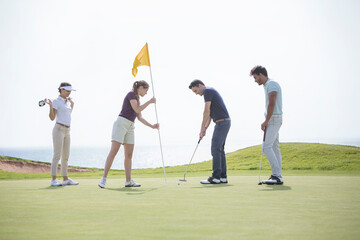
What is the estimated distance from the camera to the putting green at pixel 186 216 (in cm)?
263

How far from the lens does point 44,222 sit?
3.13 meters

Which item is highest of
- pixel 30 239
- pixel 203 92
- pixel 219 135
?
pixel 203 92

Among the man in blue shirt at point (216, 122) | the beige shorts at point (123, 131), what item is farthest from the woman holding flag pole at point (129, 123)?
the man in blue shirt at point (216, 122)

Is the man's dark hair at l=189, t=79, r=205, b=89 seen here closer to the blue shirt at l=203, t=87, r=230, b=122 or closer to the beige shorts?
the blue shirt at l=203, t=87, r=230, b=122

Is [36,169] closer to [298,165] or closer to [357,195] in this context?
[298,165]

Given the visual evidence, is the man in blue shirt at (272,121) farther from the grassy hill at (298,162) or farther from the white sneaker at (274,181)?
the grassy hill at (298,162)

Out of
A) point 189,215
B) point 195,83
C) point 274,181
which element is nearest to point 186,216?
point 189,215

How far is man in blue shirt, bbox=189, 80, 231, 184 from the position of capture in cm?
679

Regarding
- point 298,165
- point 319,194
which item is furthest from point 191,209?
point 298,165

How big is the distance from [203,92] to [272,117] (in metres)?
1.43

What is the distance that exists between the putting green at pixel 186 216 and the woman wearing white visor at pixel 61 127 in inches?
86.0

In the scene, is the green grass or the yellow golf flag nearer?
the green grass

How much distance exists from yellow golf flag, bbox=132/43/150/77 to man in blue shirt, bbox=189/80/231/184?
1281 millimetres

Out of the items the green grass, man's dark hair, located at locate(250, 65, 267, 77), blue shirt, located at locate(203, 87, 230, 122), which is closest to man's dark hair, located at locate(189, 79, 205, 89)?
blue shirt, located at locate(203, 87, 230, 122)
